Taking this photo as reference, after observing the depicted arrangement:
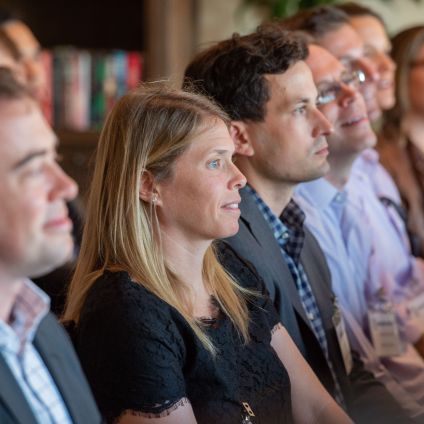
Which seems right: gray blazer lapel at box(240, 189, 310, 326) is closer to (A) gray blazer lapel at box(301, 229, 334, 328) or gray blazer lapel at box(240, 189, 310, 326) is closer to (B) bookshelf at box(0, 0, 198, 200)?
(A) gray blazer lapel at box(301, 229, 334, 328)

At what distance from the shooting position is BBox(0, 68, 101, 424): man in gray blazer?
121cm

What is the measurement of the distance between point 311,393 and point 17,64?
1.86 m

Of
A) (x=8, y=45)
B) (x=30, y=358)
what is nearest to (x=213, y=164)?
(x=30, y=358)

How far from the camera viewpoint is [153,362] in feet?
5.22

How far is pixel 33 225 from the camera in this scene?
1.22 m

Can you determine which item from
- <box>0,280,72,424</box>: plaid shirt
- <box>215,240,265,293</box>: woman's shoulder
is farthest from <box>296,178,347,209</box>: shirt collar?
<box>0,280,72,424</box>: plaid shirt

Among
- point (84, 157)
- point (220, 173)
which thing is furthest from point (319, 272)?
point (84, 157)

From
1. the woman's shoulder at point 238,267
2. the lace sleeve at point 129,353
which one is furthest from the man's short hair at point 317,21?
the lace sleeve at point 129,353

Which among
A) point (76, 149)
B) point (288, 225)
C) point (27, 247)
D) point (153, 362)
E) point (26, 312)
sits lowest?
point (76, 149)

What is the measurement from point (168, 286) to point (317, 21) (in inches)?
67.2

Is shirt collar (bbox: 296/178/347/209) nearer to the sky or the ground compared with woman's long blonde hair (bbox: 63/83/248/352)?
nearer to the ground

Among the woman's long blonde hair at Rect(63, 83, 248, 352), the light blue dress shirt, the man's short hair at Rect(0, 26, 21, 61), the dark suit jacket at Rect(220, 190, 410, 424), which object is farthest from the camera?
the man's short hair at Rect(0, 26, 21, 61)

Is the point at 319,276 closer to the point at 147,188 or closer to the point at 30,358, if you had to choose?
the point at 147,188

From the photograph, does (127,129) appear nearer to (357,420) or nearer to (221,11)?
(357,420)
